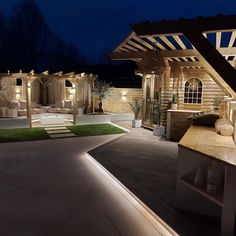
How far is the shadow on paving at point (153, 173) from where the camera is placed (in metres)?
3.18

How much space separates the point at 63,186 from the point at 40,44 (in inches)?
1036

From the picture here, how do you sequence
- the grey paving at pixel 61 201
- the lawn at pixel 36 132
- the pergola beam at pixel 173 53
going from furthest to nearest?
the lawn at pixel 36 132 → the pergola beam at pixel 173 53 → the grey paving at pixel 61 201

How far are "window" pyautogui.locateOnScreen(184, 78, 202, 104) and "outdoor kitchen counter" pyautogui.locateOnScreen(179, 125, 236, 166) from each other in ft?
18.0

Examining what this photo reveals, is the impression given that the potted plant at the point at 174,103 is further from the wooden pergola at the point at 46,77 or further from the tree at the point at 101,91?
the tree at the point at 101,91

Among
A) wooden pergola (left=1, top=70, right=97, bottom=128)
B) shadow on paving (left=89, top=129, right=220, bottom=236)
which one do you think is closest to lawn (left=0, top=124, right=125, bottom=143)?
wooden pergola (left=1, top=70, right=97, bottom=128)

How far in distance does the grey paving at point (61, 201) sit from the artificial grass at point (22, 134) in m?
2.16

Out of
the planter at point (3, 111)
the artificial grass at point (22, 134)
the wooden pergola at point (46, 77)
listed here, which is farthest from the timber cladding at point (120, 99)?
the planter at point (3, 111)

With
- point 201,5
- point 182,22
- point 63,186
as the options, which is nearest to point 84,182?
point 63,186

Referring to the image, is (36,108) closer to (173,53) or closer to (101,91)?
(101,91)

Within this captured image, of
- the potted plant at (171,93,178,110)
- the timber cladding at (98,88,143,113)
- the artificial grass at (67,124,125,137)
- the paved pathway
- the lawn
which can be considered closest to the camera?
the lawn

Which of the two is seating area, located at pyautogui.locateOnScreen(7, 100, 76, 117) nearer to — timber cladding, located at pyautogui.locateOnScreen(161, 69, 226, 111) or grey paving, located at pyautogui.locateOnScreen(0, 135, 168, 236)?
timber cladding, located at pyautogui.locateOnScreen(161, 69, 226, 111)

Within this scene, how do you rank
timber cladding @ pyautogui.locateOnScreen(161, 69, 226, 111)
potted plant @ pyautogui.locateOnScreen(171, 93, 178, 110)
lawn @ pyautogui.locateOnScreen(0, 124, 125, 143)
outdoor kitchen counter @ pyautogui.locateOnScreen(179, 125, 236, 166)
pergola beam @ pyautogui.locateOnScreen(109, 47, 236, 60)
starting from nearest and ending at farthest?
outdoor kitchen counter @ pyautogui.locateOnScreen(179, 125, 236, 166) → pergola beam @ pyautogui.locateOnScreen(109, 47, 236, 60) → lawn @ pyautogui.locateOnScreen(0, 124, 125, 143) → potted plant @ pyautogui.locateOnScreen(171, 93, 178, 110) → timber cladding @ pyautogui.locateOnScreen(161, 69, 226, 111)

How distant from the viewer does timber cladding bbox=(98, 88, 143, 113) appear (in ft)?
43.2

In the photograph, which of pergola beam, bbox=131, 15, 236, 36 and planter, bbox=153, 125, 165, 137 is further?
planter, bbox=153, 125, 165, 137
